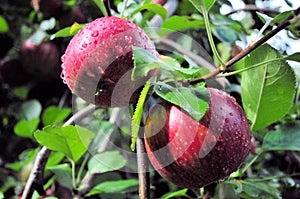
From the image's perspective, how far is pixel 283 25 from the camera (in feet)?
1.73

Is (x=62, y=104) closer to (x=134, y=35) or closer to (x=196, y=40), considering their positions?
(x=196, y=40)

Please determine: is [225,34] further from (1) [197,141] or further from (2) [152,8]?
(1) [197,141]

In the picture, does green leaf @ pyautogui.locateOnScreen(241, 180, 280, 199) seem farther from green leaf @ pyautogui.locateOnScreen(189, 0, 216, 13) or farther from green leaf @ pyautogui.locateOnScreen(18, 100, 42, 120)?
green leaf @ pyautogui.locateOnScreen(18, 100, 42, 120)

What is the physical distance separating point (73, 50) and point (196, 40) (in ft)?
2.89

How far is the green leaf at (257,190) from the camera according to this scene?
0.84 m

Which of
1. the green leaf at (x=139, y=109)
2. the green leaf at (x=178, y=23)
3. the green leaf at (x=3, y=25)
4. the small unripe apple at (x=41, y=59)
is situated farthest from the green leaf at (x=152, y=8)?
the green leaf at (x=3, y=25)

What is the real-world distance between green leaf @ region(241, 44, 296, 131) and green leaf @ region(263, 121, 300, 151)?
84 millimetres

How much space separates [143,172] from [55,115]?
0.69 meters

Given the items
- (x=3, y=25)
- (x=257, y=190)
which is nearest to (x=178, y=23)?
(x=257, y=190)

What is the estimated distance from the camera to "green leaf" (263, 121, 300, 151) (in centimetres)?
94

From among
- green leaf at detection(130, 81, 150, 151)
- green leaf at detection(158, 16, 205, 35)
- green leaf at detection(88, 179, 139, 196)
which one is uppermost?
green leaf at detection(130, 81, 150, 151)

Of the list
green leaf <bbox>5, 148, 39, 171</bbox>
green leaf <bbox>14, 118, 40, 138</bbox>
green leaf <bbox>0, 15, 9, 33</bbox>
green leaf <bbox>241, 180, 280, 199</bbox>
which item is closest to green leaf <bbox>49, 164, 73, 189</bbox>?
green leaf <bbox>5, 148, 39, 171</bbox>

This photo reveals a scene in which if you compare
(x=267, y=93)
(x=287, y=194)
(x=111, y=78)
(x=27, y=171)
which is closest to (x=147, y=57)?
(x=111, y=78)

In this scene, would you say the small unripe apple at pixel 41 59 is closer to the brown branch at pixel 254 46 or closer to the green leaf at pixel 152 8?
the green leaf at pixel 152 8
